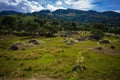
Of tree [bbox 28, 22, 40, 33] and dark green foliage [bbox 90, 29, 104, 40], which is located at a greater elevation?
tree [bbox 28, 22, 40, 33]

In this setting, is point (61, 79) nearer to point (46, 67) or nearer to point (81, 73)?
point (81, 73)

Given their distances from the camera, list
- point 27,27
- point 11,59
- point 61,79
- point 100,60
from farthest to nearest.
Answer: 1. point 27,27
2. point 11,59
3. point 100,60
4. point 61,79

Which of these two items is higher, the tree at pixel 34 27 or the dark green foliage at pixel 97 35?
the tree at pixel 34 27

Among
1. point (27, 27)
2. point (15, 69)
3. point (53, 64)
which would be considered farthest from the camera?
point (27, 27)

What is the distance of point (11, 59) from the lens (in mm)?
43906

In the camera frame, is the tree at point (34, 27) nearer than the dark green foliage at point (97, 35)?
No

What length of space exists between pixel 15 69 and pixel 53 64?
26.1 ft

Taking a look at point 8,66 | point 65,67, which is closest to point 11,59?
point 8,66

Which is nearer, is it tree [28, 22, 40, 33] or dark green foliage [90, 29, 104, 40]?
dark green foliage [90, 29, 104, 40]

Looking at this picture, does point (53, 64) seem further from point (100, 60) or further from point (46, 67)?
point (100, 60)

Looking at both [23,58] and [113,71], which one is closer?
[113,71]

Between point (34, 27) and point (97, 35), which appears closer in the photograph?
point (97, 35)

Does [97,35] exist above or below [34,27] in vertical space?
below

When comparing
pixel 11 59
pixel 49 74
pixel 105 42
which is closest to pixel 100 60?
pixel 49 74
